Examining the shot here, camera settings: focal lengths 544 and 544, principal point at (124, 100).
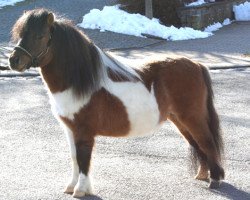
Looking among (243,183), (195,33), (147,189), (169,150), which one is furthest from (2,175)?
(195,33)

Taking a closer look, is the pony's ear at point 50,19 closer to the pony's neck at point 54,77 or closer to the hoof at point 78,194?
the pony's neck at point 54,77

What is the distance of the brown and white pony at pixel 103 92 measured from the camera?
4582mm

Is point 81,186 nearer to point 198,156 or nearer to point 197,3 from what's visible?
point 198,156

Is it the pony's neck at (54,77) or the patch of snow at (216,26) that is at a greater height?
the pony's neck at (54,77)

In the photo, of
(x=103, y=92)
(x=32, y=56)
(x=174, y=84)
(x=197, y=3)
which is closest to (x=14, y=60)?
(x=32, y=56)

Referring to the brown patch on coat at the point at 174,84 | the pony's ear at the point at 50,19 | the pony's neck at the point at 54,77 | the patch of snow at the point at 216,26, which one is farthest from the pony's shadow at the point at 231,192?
the patch of snow at the point at 216,26

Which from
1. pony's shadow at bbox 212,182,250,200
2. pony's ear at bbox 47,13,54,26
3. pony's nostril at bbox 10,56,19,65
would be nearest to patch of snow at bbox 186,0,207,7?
pony's shadow at bbox 212,182,250,200

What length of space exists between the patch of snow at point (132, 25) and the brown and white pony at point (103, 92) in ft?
33.5

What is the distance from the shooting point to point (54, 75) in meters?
4.69

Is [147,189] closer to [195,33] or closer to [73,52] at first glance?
[73,52]

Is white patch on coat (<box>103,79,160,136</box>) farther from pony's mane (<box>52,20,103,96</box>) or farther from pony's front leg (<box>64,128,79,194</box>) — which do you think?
pony's front leg (<box>64,128,79,194</box>)

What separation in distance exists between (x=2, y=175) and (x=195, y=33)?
1111cm

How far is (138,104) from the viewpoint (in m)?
4.93

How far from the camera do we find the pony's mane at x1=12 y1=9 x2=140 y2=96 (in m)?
4.61
